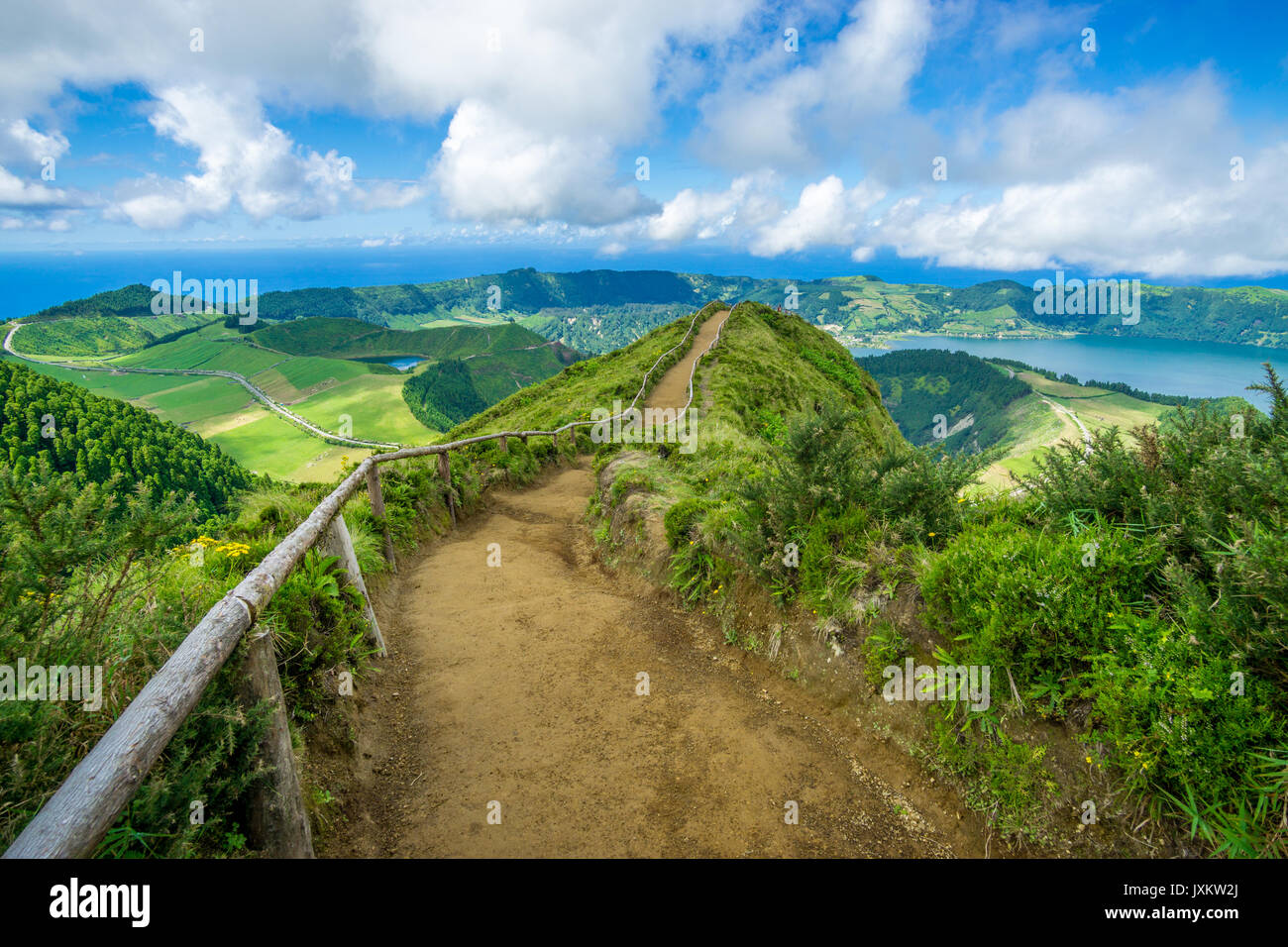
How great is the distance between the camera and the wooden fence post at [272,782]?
300 cm

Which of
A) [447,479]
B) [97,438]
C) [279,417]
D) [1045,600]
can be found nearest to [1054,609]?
[1045,600]

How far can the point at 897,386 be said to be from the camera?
646 feet

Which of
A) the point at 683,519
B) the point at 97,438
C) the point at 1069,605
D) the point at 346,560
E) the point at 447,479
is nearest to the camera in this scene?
the point at 1069,605

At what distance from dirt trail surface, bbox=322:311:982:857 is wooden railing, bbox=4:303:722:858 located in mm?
934

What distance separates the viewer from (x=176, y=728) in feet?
8.24

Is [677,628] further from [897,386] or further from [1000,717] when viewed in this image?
[897,386]

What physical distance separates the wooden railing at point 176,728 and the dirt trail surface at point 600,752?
3.06 feet

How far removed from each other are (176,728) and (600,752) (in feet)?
11.0

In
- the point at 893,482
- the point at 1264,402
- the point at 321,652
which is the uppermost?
the point at 1264,402

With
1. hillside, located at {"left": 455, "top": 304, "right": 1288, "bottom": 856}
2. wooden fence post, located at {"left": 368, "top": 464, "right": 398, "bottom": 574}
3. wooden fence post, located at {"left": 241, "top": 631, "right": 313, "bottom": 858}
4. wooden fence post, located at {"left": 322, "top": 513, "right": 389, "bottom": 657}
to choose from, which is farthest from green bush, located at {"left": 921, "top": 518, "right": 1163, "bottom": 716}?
wooden fence post, located at {"left": 368, "top": 464, "right": 398, "bottom": 574}

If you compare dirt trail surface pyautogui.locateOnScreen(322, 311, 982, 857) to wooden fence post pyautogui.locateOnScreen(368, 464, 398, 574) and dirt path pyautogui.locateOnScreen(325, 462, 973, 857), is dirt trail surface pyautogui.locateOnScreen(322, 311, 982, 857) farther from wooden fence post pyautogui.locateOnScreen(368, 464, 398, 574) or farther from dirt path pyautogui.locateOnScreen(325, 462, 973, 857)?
wooden fence post pyautogui.locateOnScreen(368, 464, 398, 574)

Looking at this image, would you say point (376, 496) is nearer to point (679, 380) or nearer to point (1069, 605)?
point (1069, 605)
